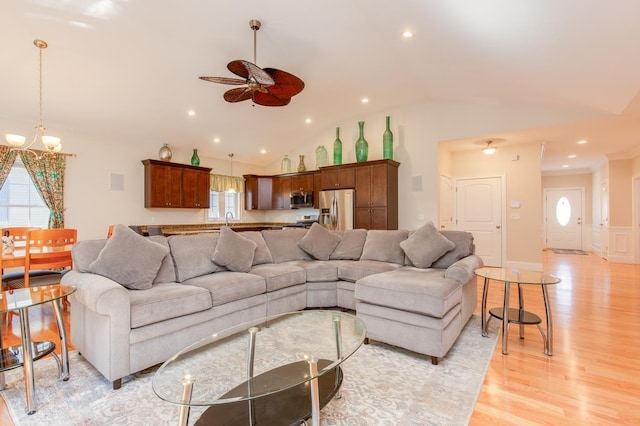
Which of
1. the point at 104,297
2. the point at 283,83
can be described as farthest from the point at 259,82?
the point at 104,297

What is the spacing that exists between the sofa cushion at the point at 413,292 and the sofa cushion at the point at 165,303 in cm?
134

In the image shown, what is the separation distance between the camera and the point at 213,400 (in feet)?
4.05

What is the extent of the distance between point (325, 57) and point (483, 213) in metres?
4.79

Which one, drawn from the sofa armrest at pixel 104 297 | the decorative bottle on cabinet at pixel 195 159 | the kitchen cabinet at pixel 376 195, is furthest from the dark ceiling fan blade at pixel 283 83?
the decorative bottle on cabinet at pixel 195 159

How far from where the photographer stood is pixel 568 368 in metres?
2.27

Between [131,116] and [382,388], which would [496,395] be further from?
[131,116]

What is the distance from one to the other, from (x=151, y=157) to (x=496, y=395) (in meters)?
6.50

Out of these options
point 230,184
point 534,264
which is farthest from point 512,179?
point 230,184

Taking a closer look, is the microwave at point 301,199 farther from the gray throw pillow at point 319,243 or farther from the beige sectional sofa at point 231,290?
the beige sectional sofa at point 231,290

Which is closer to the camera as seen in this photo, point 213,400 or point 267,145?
point 213,400

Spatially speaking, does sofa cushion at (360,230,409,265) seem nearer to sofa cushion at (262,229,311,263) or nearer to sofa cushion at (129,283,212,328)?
sofa cushion at (262,229,311,263)

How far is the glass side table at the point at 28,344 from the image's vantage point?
178cm

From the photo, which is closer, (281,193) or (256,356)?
(256,356)

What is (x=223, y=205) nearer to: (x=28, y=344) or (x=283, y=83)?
(x=283, y=83)
